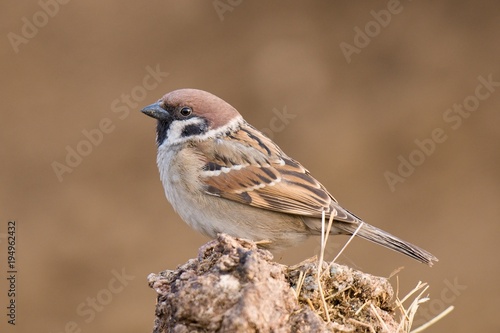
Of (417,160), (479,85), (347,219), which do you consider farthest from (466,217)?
(347,219)

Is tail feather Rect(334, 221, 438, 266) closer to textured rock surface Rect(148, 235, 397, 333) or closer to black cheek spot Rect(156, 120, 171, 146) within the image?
black cheek spot Rect(156, 120, 171, 146)

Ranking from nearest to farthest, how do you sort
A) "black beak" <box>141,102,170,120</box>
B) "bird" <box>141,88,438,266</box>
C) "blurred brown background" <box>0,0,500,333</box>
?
1. "bird" <box>141,88,438,266</box>
2. "black beak" <box>141,102,170,120</box>
3. "blurred brown background" <box>0,0,500,333</box>

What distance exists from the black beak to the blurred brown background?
161 inches

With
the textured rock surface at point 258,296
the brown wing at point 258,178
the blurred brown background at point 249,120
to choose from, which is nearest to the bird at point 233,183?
the brown wing at point 258,178

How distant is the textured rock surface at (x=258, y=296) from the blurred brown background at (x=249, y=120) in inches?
222

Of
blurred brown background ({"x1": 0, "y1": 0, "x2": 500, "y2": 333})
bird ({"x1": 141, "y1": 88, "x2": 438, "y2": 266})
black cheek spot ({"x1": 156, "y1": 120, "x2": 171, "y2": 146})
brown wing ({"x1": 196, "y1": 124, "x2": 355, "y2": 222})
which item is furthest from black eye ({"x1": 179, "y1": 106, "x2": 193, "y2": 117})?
blurred brown background ({"x1": 0, "y1": 0, "x2": 500, "y2": 333})

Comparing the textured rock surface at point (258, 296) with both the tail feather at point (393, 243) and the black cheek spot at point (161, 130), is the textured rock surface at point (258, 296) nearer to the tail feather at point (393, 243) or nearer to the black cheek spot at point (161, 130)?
the tail feather at point (393, 243)

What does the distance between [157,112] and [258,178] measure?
0.80 m

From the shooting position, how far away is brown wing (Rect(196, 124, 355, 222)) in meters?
5.16

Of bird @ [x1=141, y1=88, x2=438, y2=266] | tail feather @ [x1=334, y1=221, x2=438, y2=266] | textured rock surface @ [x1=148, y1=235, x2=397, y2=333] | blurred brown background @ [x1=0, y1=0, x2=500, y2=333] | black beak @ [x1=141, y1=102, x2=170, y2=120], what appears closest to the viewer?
textured rock surface @ [x1=148, y1=235, x2=397, y2=333]

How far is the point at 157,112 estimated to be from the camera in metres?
5.34

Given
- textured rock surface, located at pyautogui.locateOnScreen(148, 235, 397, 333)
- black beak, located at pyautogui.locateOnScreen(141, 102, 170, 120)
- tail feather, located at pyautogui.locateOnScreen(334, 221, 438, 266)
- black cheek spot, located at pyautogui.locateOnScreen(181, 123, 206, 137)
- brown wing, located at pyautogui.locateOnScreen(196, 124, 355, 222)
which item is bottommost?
tail feather, located at pyautogui.locateOnScreen(334, 221, 438, 266)

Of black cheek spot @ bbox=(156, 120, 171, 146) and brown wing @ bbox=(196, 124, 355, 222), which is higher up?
black cheek spot @ bbox=(156, 120, 171, 146)

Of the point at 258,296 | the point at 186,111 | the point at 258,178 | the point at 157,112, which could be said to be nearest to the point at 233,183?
the point at 258,178
